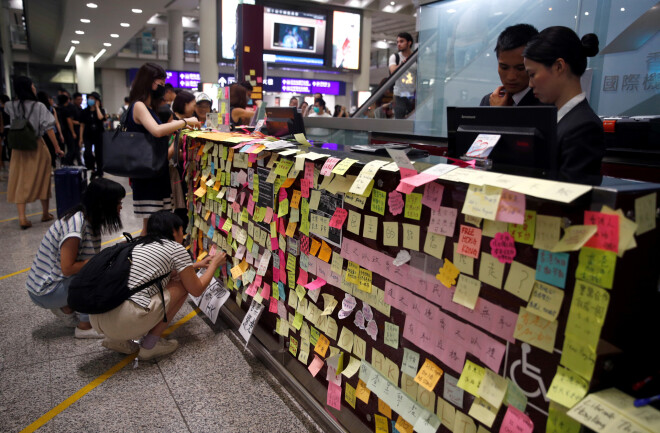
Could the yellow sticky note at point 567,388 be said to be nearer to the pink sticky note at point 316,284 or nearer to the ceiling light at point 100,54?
the pink sticky note at point 316,284

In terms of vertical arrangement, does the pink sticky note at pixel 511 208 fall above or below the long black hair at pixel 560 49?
below

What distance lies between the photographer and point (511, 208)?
3.79 ft

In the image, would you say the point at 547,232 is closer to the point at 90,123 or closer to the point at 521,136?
the point at 521,136

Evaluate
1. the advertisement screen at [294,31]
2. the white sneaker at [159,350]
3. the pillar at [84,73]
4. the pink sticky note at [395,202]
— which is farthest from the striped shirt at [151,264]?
the pillar at [84,73]

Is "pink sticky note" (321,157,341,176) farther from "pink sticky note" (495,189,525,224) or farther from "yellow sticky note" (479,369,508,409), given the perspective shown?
"yellow sticky note" (479,369,508,409)

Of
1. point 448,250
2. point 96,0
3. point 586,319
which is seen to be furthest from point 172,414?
point 96,0

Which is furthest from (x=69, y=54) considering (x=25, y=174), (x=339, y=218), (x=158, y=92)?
(x=339, y=218)

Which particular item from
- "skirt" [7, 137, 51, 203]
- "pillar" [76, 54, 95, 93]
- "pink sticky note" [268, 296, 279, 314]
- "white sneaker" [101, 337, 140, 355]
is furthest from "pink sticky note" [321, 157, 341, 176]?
"pillar" [76, 54, 95, 93]

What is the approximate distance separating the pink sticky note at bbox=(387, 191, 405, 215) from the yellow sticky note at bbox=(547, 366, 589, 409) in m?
0.65

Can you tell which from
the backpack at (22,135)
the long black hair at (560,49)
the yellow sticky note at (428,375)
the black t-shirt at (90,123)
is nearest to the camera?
the yellow sticky note at (428,375)

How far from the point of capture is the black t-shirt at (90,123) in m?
9.02

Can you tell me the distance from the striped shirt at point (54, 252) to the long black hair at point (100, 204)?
5 centimetres

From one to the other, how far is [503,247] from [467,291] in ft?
0.60

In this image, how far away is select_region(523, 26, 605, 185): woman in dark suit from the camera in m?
1.63
